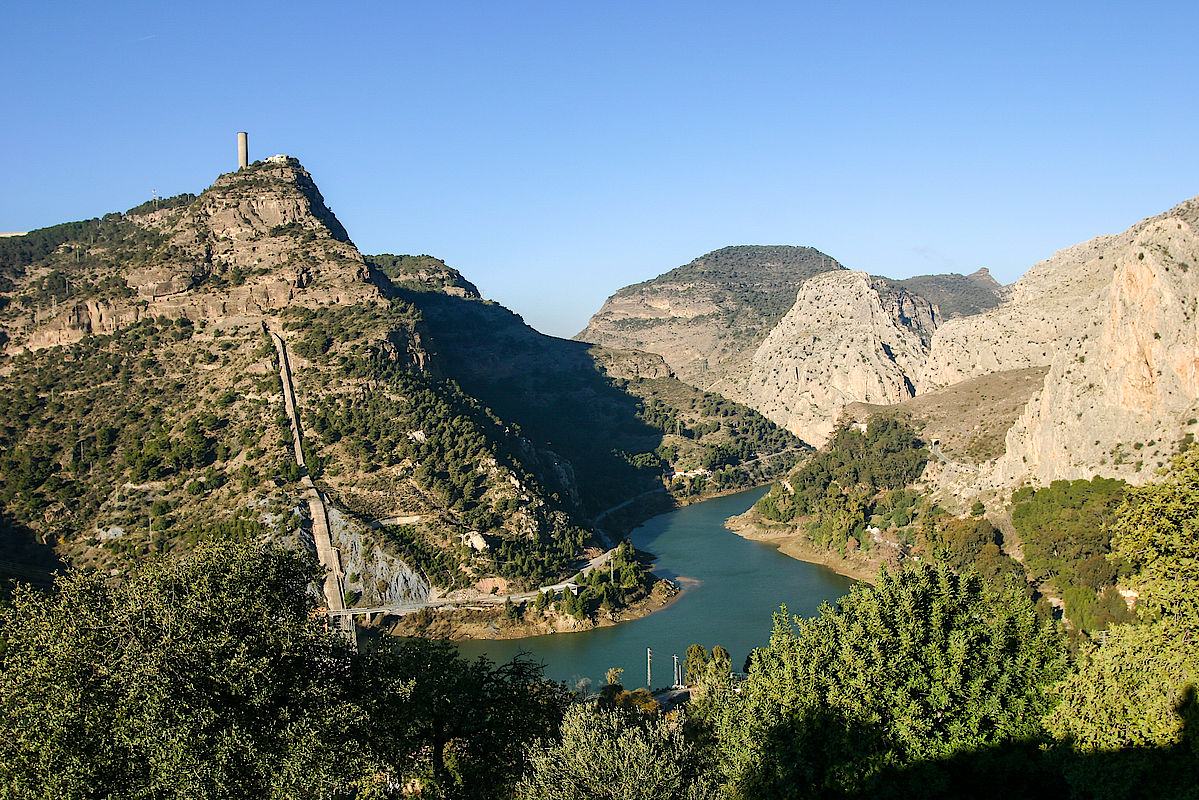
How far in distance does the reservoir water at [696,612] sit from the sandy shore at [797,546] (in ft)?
3.33

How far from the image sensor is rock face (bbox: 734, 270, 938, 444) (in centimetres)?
12312

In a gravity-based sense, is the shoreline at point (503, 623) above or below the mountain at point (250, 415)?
below

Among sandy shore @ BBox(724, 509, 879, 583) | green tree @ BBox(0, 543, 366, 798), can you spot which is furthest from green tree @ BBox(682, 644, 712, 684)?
green tree @ BBox(0, 543, 366, 798)

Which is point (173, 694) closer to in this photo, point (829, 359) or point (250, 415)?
point (250, 415)

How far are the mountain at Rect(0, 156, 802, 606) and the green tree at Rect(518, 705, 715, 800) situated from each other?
121ft

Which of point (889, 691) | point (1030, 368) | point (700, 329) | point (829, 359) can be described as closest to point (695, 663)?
point (889, 691)

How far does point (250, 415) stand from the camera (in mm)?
65438

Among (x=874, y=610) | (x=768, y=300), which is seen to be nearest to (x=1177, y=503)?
(x=874, y=610)

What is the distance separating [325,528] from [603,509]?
38.6m

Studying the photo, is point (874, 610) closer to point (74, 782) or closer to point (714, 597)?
point (74, 782)

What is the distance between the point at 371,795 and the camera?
21.4m

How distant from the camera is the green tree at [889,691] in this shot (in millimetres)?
22875

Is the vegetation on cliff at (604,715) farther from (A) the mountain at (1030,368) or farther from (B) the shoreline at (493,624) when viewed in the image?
(A) the mountain at (1030,368)

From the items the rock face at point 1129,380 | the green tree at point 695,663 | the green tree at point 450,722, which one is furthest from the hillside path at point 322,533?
the rock face at point 1129,380
